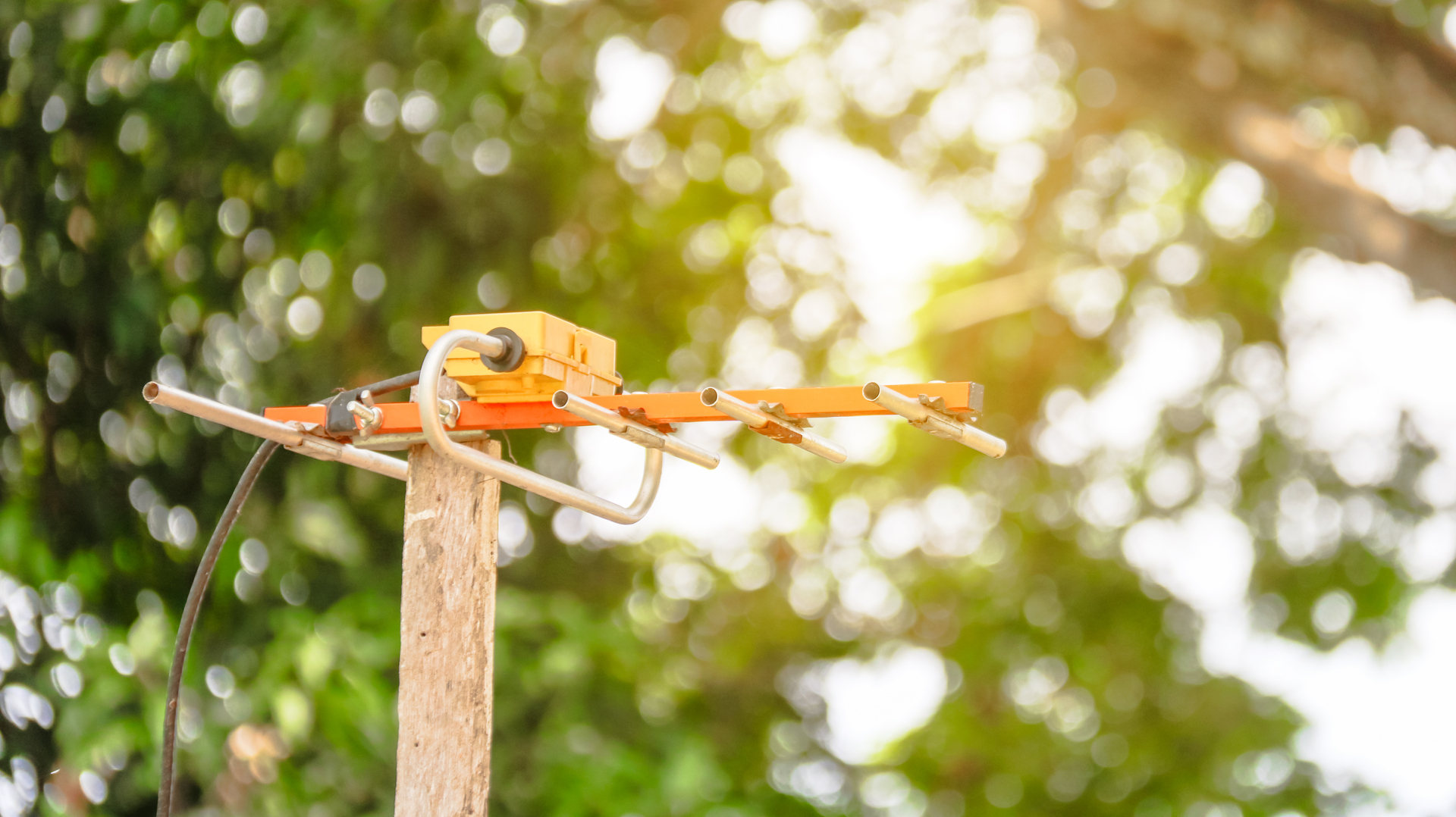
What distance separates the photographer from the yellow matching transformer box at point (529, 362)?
1.79 metres

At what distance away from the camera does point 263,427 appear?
1.86 m

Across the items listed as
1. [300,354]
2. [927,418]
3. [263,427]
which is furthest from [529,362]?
[300,354]

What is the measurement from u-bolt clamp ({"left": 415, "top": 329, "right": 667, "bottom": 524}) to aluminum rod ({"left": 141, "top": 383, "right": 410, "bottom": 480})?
0.53 ft

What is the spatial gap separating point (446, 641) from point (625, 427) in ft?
1.49

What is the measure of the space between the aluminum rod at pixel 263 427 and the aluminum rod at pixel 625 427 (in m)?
0.37

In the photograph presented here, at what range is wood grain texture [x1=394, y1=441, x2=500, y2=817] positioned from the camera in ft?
6.16

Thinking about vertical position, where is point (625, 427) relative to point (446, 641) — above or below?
above

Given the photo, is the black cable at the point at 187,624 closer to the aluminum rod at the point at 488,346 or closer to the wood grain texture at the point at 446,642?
the wood grain texture at the point at 446,642

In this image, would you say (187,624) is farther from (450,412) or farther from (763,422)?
(763,422)

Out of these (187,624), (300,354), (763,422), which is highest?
(300,354)

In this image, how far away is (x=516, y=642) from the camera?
4.36 metres

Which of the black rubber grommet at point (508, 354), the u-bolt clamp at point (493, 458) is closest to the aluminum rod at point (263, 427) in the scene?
the u-bolt clamp at point (493, 458)

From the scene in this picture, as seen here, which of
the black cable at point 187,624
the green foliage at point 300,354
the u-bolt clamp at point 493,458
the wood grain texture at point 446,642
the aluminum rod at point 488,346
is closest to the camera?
the u-bolt clamp at point 493,458

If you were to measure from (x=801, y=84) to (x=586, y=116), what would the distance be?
3.06 m
